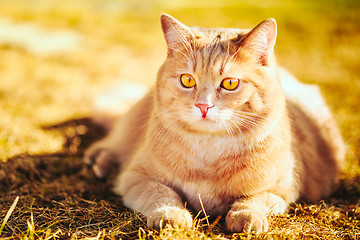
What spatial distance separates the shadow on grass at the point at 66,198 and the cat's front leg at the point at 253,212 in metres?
0.13

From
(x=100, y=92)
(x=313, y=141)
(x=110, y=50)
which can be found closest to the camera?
(x=313, y=141)

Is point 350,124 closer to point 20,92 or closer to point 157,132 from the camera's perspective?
point 157,132

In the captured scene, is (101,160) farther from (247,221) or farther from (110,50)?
(110,50)

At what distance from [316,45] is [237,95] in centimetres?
520

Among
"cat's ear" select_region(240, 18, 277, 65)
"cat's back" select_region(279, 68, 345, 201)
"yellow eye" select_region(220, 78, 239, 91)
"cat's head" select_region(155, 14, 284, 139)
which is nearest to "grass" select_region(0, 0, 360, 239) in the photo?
"cat's back" select_region(279, 68, 345, 201)

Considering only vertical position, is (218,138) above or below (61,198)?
above

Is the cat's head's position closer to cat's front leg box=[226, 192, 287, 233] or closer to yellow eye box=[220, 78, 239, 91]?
yellow eye box=[220, 78, 239, 91]

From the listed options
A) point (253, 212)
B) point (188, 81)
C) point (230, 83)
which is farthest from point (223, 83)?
point (253, 212)

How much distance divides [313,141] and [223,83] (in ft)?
3.73

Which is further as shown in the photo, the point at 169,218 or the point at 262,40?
the point at 262,40

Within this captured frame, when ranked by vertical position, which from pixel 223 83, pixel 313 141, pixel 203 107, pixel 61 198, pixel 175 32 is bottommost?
pixel 61 198

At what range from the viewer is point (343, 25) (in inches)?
259

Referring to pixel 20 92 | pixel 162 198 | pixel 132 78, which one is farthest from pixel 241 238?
pixel 132 78

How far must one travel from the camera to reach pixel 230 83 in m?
1.69
